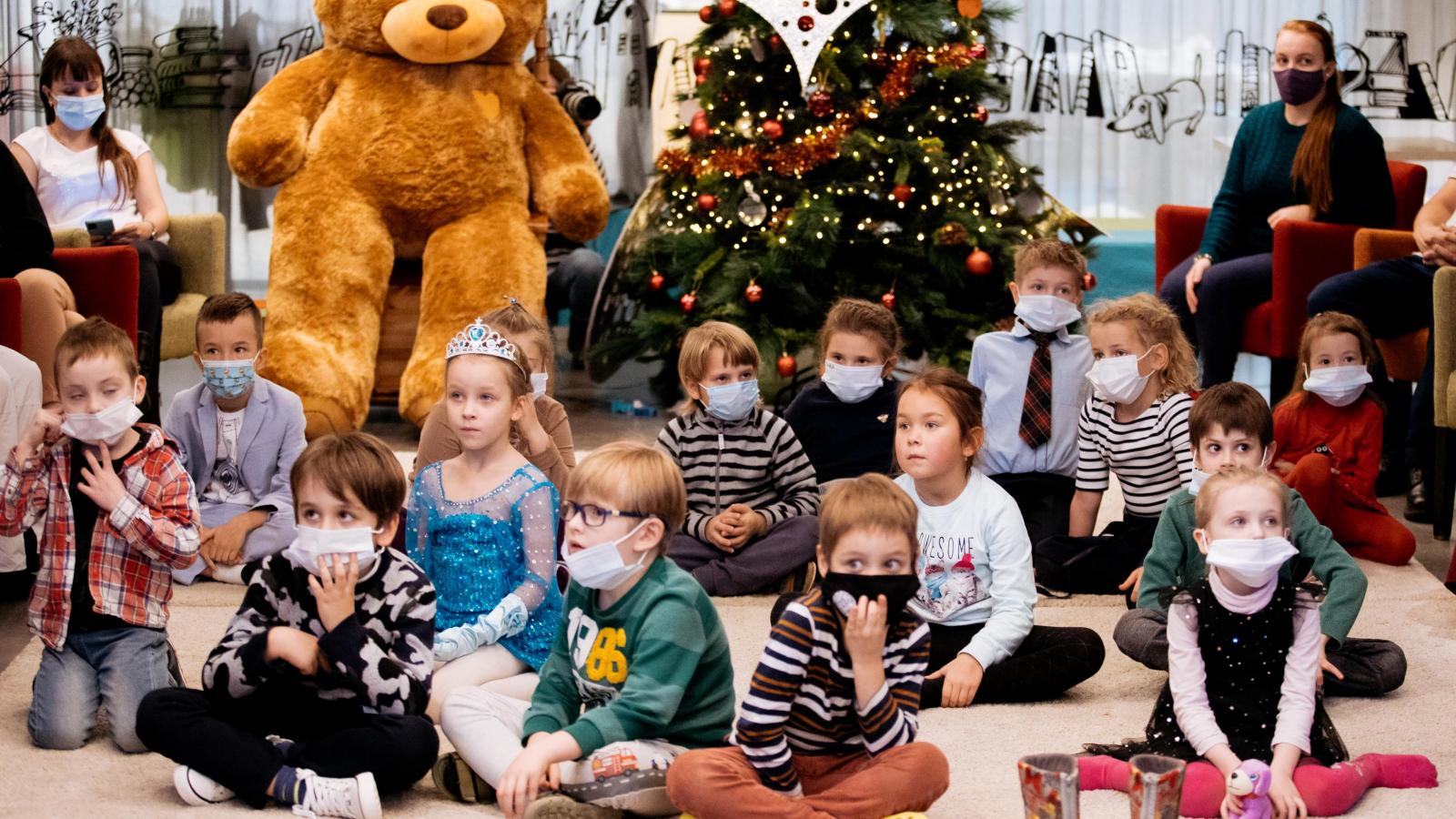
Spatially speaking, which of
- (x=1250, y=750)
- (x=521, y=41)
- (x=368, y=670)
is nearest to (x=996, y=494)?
(x=1250, y=750)

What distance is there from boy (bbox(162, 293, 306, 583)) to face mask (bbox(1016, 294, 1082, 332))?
1.77 metres

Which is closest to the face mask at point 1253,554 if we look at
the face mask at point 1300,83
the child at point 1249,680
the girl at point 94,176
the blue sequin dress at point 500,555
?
the child at point 1249,680

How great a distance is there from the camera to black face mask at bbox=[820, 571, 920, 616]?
7.39ft

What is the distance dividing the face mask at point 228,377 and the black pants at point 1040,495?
5.92ft

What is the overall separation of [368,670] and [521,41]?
350cm

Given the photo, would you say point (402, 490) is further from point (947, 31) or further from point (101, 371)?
point (947, 31)

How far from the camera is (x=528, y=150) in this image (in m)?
5.73

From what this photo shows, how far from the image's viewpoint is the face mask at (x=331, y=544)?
2518 mm

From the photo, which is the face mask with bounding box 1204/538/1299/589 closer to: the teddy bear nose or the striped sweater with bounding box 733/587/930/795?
the striped sweater with bounding box 733/587/930/795

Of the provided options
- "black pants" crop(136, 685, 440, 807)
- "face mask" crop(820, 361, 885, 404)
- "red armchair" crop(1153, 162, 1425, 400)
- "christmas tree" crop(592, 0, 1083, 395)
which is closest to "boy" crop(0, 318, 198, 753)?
"black pants" crop(136, 685, 440, 807)

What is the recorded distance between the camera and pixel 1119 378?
154 inches

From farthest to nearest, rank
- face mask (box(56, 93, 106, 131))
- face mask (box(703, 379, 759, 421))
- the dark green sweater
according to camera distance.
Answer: face mask (box(56, 93, 106, 131)) < the dark green sweater < face mask (box(703, 379, 759, 421))

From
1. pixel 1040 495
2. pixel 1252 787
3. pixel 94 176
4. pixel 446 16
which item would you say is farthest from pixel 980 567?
pixel 94 176

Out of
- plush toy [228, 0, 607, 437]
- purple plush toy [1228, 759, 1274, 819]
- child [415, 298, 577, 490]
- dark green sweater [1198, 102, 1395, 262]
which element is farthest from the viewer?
plush toy [228, 0, 607, 437]
